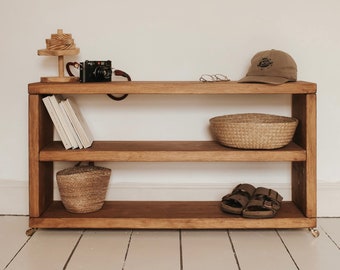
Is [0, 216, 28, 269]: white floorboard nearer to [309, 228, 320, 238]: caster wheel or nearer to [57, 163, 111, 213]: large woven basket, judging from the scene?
[57, 163, 111, 213]: large woven basket

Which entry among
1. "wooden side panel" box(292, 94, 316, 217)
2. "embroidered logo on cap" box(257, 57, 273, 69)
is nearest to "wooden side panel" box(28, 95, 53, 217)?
"embroidered logo on cap" box(257, 57, 273, 69)

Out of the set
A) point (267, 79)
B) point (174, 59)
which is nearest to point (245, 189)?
point (267, 79)

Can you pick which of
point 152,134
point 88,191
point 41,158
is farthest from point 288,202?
point 41,158

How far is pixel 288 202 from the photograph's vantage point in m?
2.60

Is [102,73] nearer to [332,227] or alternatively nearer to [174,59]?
[174,59]

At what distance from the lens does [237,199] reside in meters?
2.37

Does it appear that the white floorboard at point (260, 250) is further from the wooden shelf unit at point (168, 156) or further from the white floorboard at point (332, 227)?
the white floorboard at point (332, 227)

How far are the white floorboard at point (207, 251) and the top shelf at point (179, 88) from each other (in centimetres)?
62

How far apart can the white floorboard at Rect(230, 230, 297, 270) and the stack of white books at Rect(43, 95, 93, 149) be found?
0.79 meters

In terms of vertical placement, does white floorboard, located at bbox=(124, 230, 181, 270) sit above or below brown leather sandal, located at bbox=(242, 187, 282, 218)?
below

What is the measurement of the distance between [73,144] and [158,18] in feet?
2.40

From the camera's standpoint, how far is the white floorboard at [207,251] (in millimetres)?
2004

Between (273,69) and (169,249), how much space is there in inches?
34.8

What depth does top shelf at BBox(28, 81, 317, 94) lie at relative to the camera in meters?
2.26
